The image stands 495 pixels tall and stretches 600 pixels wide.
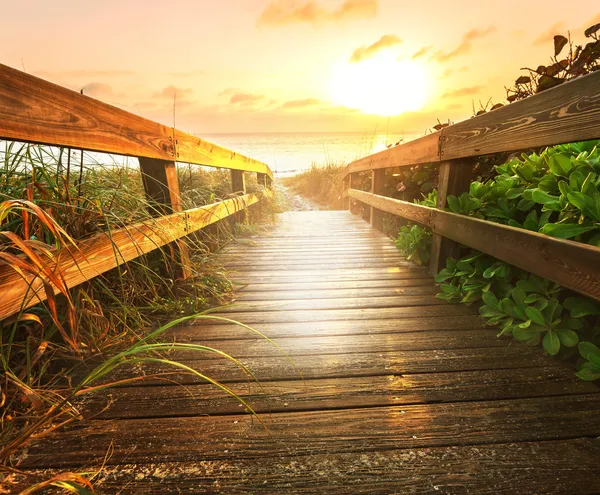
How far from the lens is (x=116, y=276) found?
71.5 inches

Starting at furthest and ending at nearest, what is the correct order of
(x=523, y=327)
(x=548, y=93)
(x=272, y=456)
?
(x=523, y=327)
(x=548, y=93)
(x=272, y=456)

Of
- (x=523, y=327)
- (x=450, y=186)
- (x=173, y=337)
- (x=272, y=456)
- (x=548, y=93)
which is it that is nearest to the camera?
(x=272, y=456)

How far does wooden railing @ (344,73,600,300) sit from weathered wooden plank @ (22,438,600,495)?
0.60m

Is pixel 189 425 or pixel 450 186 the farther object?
pixel 450 186

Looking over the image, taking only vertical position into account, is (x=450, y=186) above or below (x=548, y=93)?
below

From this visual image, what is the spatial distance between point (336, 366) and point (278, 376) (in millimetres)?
269

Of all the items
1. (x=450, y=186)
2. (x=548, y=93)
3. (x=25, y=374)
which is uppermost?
(x=548, y=93)

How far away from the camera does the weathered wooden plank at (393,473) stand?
2.94ft

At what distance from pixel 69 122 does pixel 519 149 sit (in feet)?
6.60

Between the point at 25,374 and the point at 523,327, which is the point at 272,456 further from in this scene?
the point at 523,327

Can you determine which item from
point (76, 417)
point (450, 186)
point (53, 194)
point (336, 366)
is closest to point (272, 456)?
point (336, 366)

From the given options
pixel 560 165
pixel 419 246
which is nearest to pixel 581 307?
pixel 560 165

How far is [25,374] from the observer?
3.87 feet

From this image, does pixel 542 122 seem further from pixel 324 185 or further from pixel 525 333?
pixel 324 185
